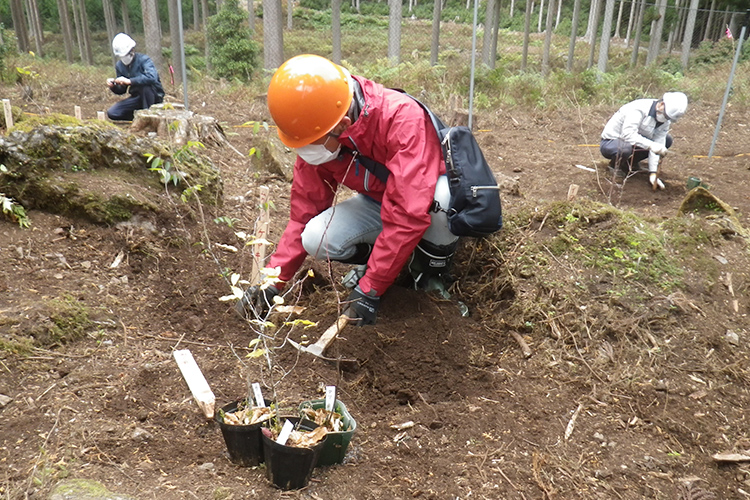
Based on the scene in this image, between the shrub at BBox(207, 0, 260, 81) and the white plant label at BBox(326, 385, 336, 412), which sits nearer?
the white plant label at BBox(326, 385, 336, 412)

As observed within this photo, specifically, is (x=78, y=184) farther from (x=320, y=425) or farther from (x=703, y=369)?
(x=703, y=369)

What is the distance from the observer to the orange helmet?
2324mm

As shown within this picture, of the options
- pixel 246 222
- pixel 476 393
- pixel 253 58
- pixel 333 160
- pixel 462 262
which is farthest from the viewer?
pixel 253 58

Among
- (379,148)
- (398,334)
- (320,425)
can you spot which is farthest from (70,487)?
(379,148)

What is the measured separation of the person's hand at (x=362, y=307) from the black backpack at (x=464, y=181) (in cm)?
55

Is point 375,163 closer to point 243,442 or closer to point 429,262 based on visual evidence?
point 429,262

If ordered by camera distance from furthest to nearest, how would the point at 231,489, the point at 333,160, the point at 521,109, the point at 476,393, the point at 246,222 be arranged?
the point at 521,109
the point at 246,222
the point at 333,160
the point at 476,393
the point at 231,489

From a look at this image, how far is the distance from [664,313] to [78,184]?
347 cm

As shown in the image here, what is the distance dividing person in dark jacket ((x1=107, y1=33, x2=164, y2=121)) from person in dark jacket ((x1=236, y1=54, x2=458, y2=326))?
5.10 meters

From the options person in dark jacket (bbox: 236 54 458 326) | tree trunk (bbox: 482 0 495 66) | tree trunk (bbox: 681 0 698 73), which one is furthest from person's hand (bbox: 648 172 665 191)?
tree trunk (bbox: 681 0 698 73)

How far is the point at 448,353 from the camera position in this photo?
2.72 metres

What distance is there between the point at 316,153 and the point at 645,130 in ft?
15.2

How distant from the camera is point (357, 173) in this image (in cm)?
275

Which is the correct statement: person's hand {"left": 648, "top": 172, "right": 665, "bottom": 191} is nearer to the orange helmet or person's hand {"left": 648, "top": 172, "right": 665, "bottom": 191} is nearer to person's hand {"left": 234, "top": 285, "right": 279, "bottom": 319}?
the orange helmet
